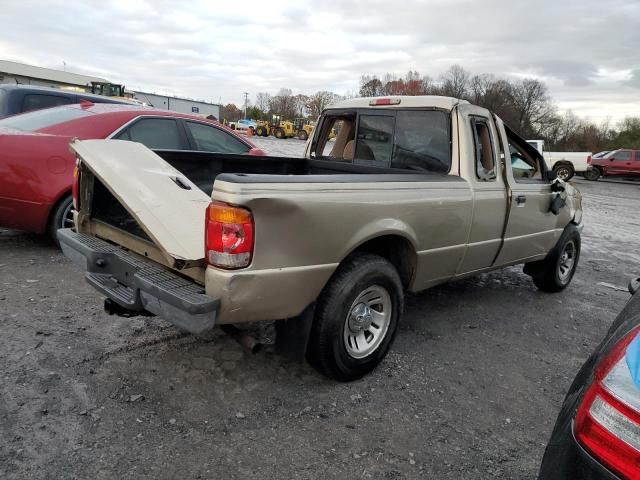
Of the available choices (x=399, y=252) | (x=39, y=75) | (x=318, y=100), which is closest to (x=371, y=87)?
(x=318, y=100)

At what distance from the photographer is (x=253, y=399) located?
290 centimetres

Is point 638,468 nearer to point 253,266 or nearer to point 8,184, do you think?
point 253,266

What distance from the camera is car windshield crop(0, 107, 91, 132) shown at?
5098 mm

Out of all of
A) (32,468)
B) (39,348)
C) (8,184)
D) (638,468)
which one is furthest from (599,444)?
(8,184)

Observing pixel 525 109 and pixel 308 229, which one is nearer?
pixel 308 229

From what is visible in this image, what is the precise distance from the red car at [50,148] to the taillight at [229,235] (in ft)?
10.6

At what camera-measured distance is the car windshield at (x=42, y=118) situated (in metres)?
5.10

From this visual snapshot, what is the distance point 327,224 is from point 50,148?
3525 mm

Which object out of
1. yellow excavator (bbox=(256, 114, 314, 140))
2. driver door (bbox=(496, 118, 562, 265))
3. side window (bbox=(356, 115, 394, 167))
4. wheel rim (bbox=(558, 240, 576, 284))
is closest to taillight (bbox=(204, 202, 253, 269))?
side window (bbox=(356, 115, 394, 167))

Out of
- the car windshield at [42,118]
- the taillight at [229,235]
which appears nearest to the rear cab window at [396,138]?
the taillight at [229,235]

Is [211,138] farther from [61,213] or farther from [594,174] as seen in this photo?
[594,174]

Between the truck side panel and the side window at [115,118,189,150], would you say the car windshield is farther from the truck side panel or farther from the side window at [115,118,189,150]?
the truck side panel

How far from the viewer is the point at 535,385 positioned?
11.1 ft

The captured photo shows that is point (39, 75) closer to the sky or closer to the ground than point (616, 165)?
closer to the sky
